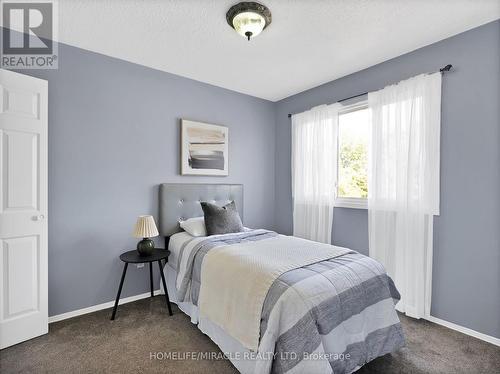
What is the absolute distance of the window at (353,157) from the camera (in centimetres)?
301

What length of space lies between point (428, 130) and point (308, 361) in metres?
2.24

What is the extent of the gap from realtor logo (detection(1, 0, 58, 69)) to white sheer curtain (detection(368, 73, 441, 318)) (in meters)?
3.08

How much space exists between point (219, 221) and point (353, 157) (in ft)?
5.89

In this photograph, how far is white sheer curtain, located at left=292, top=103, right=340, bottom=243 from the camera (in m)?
3.23

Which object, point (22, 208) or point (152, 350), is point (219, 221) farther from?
point (22, 208)

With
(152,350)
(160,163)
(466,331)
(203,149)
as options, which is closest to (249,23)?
(203,149)

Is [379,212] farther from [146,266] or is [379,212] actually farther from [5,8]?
[5,8]

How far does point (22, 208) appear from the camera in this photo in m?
2.06

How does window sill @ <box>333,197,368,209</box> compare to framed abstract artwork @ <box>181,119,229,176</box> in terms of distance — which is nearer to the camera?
window sill @ <box>333,197,368,209</box>

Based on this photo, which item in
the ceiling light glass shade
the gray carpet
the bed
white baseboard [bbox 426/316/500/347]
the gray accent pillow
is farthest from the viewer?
the gray accent pillow

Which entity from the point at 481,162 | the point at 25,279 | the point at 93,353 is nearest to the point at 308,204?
the point at 481,162

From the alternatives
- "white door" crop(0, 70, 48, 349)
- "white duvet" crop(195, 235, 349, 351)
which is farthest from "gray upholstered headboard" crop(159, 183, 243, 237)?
"white door" crop(0, 70, 48, 349)

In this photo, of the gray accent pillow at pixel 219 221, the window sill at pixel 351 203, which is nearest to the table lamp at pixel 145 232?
the gray accent pillow at pixel 219 221

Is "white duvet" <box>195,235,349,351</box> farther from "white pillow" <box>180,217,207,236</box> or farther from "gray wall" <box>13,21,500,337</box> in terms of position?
"gray wall" <box>13,21,500,337</box>
